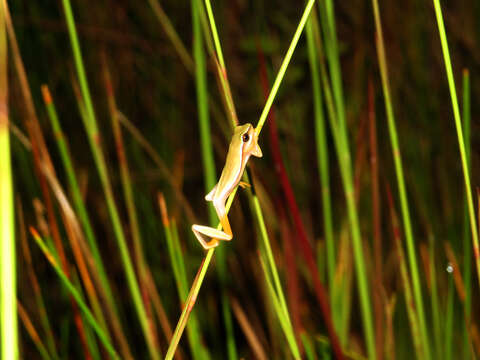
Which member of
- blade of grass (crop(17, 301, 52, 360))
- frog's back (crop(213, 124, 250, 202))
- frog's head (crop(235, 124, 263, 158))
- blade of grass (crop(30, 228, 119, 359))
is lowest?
blade of grass (crop(17, 301, 52, 360))

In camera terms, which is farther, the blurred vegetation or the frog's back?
the blurred vegetation

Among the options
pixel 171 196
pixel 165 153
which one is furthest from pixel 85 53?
pixel 171 196

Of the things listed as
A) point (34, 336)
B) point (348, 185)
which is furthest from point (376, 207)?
point (34, 336)

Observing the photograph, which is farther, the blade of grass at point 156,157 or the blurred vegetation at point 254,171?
the blurred vegetation at point 254,171

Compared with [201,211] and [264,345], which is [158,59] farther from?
[264,345]

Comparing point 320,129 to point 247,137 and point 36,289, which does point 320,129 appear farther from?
point 36,289

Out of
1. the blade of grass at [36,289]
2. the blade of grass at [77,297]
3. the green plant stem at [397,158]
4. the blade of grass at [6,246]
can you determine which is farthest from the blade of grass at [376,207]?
→ the blade of grass at [6,246]

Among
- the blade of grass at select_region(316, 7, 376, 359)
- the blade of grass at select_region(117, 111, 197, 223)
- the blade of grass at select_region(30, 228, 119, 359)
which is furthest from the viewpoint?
the blade of grass at select_region(117, 111, 197, 223)

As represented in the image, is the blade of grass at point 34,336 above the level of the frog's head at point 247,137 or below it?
below

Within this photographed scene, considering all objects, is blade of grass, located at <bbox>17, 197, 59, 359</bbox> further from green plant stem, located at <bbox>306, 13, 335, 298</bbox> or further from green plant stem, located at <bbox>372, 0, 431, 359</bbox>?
green plant stem, located at <bbox>372, 0, 431, 359</bbox>

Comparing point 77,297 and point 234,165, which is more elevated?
point 234,165

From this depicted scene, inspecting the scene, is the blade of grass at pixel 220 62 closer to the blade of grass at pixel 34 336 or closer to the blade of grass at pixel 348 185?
the blade of grass at pixel 348 185

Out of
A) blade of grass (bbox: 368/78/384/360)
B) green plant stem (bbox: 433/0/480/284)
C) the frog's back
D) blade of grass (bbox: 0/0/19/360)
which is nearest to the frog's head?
the frog's back
